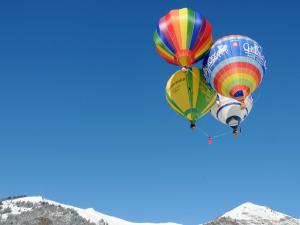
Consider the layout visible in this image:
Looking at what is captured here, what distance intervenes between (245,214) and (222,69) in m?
72.6

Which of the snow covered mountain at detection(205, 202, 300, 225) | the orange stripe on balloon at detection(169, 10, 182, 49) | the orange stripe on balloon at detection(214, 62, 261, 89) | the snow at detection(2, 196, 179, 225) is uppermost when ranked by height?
the snow covered mountain at detection(205, 202, 300, 225)

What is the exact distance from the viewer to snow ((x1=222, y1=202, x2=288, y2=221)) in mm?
100000

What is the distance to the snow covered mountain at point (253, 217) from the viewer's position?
315ft

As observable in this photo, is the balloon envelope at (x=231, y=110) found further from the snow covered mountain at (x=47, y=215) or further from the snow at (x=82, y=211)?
the snow at (x=82, y=211)

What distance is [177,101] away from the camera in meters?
37.9

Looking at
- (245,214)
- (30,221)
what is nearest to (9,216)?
(30,221)

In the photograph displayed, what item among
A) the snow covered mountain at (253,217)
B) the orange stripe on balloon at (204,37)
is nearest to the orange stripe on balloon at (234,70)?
the orange stripe on balloon at (204,37)

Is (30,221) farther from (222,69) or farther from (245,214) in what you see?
(245,214)

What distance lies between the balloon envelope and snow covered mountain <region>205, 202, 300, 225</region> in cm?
5902

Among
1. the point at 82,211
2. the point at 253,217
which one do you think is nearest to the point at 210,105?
the point at 82,211

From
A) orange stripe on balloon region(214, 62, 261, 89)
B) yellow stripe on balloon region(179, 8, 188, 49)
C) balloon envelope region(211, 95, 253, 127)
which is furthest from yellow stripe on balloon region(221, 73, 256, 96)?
yellow stripe on balloon region(179, 8, 188, 49)

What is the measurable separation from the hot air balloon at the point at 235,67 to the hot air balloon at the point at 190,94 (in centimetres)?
198

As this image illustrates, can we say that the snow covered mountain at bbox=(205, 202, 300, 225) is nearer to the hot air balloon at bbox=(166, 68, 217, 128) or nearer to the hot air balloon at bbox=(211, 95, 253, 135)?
the hot air balloon at bbox=(211, 95, 253, 135)

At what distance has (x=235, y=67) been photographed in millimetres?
33656
